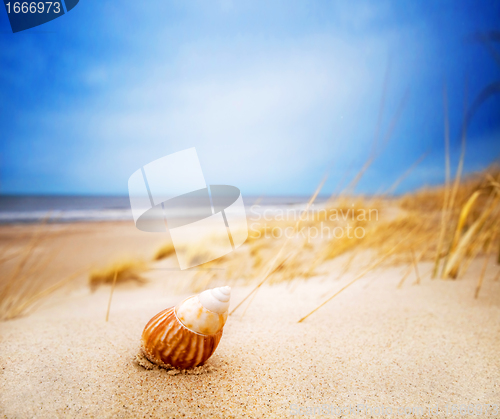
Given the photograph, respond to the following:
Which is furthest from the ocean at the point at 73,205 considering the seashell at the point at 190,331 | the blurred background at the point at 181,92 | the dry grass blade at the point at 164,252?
the seashell at the point at 190,331

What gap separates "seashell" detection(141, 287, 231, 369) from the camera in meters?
0.48

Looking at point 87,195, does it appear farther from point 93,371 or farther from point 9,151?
point 93,371

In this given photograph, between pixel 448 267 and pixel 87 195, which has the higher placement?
pixel 87 195

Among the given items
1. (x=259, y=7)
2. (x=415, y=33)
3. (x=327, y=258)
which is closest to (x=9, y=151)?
(x=259, y=7)

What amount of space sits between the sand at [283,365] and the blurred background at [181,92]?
1.57 ft

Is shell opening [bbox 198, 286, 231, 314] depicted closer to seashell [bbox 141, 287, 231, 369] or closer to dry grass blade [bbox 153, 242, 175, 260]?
seashell [bbox 141, 287, 231, 369]

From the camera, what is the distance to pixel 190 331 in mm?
485

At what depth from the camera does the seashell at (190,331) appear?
48 cm

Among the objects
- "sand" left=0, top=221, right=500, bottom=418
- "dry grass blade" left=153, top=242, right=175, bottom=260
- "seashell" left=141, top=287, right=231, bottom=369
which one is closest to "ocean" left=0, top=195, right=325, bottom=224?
"dry grass blade" left=153, top=242, right=175, bottom=260

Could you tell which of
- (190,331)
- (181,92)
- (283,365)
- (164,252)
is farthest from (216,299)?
(164,252)

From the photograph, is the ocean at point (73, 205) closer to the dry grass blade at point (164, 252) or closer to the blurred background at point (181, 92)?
the blurred background at point (181, 92)

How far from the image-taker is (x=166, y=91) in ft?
3.74

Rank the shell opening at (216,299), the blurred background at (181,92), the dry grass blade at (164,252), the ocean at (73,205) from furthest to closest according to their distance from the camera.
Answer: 1. the dry grass blade at (164,252)
2. the ocean at (73,205)
3. the blurred background at (181,92)
4. the shell opening at (216,299)

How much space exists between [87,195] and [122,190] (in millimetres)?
238
